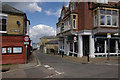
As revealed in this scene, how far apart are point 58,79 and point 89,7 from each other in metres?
13.7

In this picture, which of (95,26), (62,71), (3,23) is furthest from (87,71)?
(3,23)

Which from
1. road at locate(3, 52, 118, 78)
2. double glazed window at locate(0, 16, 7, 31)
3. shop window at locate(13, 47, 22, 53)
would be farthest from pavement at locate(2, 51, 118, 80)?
double glazed window at locate(0, 16, 7, 31)

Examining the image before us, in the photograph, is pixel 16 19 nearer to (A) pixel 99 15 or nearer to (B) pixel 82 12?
(B) pixel 82 12

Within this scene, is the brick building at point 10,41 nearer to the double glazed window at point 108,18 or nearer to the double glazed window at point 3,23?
the double glazed window at point 3,23

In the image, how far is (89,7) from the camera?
16.2m

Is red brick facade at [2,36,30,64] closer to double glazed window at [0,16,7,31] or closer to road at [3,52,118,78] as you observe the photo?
double glazed window at [0,16,7,31]

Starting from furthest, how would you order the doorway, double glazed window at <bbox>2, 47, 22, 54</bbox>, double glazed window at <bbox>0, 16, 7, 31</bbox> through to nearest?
the doorway < double glazed window at <bbox>0, 16, 7, 31</bbox> < double glazed window at <bbox>2, 47, 22, 54</bbox>

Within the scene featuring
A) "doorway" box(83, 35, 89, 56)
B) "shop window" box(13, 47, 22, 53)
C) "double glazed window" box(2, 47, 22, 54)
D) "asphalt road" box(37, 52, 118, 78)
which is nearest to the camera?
"asphalt road" box(37, 52, 118, 78)

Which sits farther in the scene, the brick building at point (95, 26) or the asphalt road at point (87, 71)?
the brick building at point (95, 26)

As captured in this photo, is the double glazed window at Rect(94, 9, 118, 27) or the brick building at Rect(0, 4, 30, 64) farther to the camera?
the double glazed window at Rect(94, 9, 118, 27)

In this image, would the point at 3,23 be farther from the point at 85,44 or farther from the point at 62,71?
the point at 85,44

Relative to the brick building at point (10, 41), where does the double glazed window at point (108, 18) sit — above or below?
above

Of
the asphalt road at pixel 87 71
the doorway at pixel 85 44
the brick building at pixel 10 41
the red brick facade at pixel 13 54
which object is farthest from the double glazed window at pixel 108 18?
the brick building at pixel 10 41

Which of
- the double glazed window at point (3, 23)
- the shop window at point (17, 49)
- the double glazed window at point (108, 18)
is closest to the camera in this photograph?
the shop window at point (17, 49)
